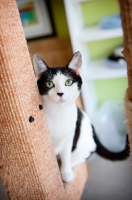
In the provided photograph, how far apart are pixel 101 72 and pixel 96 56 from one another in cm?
26

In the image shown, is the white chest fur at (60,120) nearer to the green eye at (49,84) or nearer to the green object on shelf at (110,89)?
the green eye at (49,84)

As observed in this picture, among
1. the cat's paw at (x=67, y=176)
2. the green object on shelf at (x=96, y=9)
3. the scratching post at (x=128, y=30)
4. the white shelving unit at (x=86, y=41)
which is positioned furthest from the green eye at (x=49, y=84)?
the green object on shelf at (x=96, y=9)

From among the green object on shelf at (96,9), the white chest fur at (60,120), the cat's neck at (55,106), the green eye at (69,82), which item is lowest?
the white chest fur at (60,120)

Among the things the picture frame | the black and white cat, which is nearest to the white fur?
the black and white cat

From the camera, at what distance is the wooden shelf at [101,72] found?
147 centimetres

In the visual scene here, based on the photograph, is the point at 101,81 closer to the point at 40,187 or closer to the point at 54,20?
the point at 54,20

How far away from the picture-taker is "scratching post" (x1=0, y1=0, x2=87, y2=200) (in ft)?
2.33

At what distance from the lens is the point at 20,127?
30.8 inches

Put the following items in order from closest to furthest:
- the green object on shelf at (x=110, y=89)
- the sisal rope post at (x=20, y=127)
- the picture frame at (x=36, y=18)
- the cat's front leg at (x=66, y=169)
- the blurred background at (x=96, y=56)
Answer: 1. the sisal rope post at (x=20, y=127)
2. the cat's front leg at (x=66, y=169)
3. the blurred background at (x=96, y=56)
4. the picture frame at (x=36, y=18)
5. the green object on shelf at (x=110, y=89)

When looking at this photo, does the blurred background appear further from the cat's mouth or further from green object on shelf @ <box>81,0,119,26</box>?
the cat's mouth

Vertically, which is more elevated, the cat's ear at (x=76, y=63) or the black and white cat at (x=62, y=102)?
the cat's ear at (x=76, y=63)

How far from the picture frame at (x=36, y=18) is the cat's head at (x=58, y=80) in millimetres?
914

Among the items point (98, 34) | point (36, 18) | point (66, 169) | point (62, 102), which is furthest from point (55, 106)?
point (36, 18)

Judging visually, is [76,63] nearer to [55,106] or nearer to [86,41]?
[55,106]
